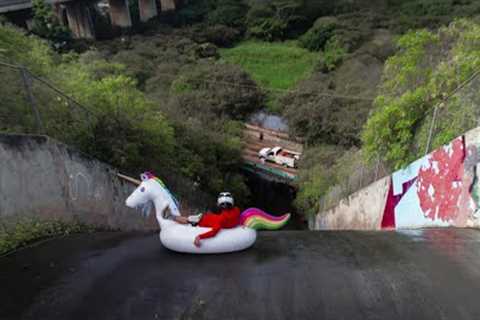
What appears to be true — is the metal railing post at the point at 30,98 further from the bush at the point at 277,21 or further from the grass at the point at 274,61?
the bush at the point at 277,21

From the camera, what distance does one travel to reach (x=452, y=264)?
17.8 feet

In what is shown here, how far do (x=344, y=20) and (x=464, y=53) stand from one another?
3761 centimetres

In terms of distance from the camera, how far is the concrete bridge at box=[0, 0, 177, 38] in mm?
39047

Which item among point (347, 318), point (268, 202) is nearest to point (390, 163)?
point (347, 318)

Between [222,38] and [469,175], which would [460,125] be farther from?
[222,38]

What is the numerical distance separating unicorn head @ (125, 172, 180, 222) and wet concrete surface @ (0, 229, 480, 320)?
0.76 m

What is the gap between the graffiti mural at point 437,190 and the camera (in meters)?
6.96

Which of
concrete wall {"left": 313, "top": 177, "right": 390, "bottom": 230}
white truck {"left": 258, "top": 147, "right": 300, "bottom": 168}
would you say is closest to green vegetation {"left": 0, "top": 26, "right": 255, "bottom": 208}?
white truck {"left": 258, "top": 147, "right": 300, "bottom": 168}

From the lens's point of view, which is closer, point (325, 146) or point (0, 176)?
point (0, 176)

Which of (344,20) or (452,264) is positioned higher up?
(344,20)

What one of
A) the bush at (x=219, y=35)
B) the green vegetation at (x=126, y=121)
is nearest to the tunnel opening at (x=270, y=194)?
the green vegetation at (x=126, y=121)

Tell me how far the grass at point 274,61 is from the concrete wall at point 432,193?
23.2 m

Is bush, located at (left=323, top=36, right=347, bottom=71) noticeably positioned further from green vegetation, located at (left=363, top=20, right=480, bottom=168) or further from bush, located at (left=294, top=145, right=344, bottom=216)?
green vegetation, located at (left=363, top=20, right=480, bottom=168)

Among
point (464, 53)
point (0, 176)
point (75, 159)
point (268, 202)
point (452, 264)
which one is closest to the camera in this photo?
point (452, 264)
